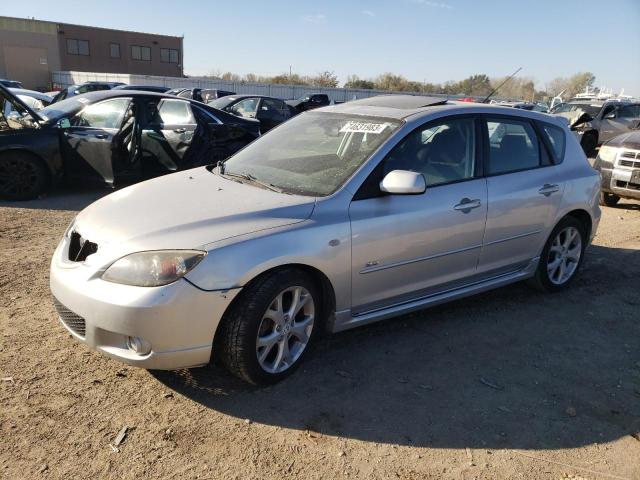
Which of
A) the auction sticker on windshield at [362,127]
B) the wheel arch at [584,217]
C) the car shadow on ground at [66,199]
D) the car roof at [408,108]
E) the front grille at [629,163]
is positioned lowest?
the car shadow on ground at [66,199]

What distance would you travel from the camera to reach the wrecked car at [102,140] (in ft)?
23.5

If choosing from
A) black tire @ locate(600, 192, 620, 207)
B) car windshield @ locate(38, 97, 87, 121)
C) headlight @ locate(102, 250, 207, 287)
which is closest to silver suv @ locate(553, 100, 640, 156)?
black tire @ locate(600, 192, 620, 207)

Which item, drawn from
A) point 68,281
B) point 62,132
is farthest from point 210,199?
point 62,132

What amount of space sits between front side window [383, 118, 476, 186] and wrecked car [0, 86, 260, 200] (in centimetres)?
505

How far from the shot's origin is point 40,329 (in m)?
3.63

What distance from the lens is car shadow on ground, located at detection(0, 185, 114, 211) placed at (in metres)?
7.00

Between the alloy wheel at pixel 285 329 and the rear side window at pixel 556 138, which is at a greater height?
the rear side window at pixel 556 138

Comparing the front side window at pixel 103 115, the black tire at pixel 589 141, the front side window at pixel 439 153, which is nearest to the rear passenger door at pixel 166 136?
the front side window at pixel 103 115

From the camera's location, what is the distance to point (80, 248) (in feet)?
10.2

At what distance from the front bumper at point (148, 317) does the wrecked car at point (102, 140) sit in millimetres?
4946

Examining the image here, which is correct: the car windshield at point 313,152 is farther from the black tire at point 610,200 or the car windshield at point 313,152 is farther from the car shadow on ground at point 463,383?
the black tire at point 610,200

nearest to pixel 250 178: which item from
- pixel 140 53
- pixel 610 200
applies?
pixel 610 200

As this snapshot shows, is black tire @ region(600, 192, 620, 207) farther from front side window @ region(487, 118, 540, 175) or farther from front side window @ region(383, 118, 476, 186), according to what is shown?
front side window @ region(383, 118, 476, 186)

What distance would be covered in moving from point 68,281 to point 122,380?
Result: 68cm
